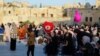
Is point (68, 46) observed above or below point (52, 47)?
below

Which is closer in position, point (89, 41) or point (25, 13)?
point (89, 41)

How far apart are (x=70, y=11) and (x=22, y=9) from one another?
10518 millimetres

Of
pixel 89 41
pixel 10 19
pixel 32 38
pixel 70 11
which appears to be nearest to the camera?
pixel 89 41

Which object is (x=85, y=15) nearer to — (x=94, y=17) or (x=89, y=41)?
(x=94, y=17)

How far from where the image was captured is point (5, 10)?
93.8 metres

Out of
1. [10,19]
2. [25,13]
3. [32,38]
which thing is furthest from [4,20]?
[32,38]

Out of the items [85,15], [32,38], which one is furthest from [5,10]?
[32,38]

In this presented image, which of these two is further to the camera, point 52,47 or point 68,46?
point 68,46

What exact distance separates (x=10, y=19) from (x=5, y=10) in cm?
971

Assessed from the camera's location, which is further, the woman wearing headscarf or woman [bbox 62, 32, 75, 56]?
woman [bbox 62, 32, 75, 56]

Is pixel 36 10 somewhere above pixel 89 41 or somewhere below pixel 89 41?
below

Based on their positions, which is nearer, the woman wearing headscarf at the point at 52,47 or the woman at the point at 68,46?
the woman wearing headscarf at the point at 52,47

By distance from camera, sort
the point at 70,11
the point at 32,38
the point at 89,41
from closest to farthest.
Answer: the point at 89,41 → the point at 32,38 → the point at 70,11

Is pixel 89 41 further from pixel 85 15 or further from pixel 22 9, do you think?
pixel 22 9
